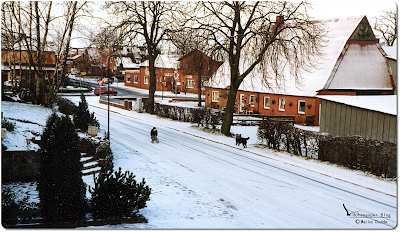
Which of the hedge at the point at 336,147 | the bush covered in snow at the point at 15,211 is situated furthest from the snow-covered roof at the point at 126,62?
the hedge at the point at 336,147

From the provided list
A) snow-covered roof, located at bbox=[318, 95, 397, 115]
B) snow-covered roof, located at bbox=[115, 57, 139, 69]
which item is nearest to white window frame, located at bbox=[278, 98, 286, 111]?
snow-covered roof, located at bbox=[318, 95, 397, 115]

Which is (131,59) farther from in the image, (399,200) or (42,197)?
(399,200)

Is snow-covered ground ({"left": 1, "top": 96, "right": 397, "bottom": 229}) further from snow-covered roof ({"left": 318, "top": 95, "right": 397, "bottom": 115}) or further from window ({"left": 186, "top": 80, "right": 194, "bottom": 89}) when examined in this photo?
snow-covered roof ({"left": 318, "top": 95, "right": 397, "bottom": 115})

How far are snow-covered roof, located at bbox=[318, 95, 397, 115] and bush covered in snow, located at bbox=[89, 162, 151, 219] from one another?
7636 millimetres

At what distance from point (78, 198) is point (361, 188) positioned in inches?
263

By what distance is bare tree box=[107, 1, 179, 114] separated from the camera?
11.1m

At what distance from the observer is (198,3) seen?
43.1 feet

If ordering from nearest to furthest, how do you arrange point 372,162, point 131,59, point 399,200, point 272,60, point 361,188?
point 399,200 < point 361,188 < point 372,162 < point 131,59 < point 272,60

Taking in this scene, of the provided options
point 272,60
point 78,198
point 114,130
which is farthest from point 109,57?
point 272,60

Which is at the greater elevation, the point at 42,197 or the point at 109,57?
the point at 109,57

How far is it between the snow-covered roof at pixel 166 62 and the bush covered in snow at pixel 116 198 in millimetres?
4733

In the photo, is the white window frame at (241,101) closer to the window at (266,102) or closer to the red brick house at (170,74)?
the window at (266,102)

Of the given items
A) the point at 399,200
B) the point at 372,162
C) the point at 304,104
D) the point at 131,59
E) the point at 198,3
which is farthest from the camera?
the point at 304,104

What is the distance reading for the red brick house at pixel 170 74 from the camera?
37.2 feet
